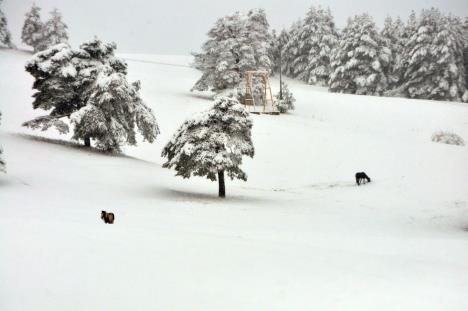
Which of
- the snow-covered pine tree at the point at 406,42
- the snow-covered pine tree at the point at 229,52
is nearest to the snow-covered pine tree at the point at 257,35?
the snow-covered pine tree at the point at 229,52

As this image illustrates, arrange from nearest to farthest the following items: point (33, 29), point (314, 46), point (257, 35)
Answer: point (257, 35)
point (33, 29)
point (314, 46)

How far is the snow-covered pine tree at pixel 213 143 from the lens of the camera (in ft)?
57.5

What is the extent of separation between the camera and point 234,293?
6.62m

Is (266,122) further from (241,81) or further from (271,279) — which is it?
(271,279)

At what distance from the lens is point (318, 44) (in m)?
63.2

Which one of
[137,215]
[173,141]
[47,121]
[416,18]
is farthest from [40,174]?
[416,18]

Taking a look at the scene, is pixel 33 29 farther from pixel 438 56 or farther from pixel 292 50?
pixel 438 56

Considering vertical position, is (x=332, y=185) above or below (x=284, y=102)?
below

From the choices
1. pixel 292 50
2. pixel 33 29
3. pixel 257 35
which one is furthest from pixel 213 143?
pixel 292 50

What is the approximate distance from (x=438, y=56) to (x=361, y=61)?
357 inches

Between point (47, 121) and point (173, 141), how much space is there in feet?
33.1

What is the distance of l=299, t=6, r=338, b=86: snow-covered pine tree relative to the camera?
206 ft

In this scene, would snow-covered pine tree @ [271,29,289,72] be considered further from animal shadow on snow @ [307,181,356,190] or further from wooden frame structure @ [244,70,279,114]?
animal shadow on snow @ [307,181,356,190]

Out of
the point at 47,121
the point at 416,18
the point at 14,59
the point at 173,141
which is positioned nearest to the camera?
the point at 173,141
